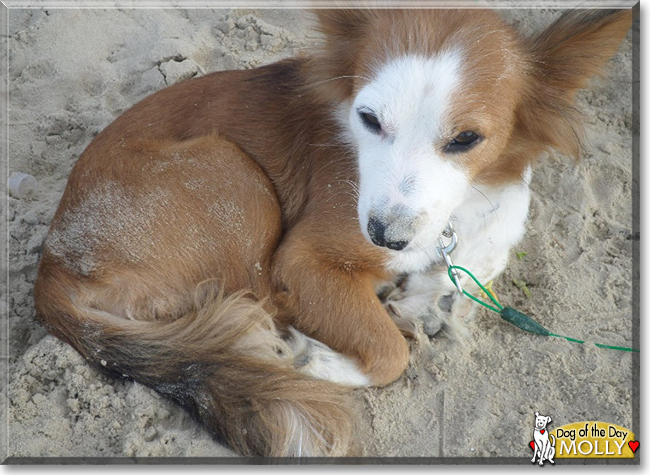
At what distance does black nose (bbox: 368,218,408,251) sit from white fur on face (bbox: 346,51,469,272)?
0.02 meters

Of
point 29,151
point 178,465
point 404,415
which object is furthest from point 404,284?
point 29,151

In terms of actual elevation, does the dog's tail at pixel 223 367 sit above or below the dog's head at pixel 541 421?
below

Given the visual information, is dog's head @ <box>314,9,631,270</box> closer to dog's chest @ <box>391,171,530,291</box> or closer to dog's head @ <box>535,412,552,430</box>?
dog's chest @ <box>391,171,530,291</box>

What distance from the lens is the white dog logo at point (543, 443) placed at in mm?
2909

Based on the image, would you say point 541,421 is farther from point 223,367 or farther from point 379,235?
point 223,367

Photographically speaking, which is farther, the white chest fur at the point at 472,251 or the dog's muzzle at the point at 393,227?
the white chest fur at the point at 472,251

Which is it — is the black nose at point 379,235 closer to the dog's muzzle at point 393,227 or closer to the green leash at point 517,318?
the dog's muzzle at point 393,227

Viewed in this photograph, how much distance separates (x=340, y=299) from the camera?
331 centimetres

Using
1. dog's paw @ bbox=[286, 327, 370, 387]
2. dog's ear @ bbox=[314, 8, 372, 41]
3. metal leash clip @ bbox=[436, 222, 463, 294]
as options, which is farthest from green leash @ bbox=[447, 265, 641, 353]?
dog's ear @ bbox=[314, 8, 372, 41]

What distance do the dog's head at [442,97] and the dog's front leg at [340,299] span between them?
0.56 metres

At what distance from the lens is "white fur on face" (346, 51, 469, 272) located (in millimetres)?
2596

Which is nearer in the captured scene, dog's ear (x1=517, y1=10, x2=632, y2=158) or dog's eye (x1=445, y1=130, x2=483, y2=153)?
dog's eye (x1=445, y1=130, x2=483, y2=153)

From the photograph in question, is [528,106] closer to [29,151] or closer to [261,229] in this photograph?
[261,229]

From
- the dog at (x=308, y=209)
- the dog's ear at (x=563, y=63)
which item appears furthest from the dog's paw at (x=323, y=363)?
the dog's ear at (x=563, y=63)
